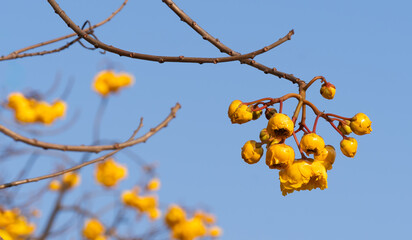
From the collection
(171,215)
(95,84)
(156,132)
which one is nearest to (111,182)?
(171,215)

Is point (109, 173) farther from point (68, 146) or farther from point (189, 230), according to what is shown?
point (68, 146)

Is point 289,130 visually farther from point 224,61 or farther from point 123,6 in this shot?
point 123,6

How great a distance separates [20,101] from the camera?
973 cm

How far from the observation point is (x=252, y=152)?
2.06 m

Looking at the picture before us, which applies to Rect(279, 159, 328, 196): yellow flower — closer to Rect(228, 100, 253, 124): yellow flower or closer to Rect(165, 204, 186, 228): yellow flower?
Rect(228, 100, 253, 124): yellow flower

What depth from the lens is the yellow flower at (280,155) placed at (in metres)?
1.97

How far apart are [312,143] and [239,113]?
0.29m

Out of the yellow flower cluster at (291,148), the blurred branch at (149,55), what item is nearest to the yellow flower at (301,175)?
the yellow flower cluster at (291,148)

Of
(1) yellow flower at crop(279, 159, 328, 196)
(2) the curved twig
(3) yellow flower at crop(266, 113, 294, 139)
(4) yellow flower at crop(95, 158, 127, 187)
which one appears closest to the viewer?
(2) the curved twig

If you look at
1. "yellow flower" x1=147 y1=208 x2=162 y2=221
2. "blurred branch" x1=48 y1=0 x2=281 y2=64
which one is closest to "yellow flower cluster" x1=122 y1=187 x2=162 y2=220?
"yellow flower" x1=147 y1=208 x2=162 y2=221

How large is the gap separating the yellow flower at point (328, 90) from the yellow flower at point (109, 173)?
8.16 metres

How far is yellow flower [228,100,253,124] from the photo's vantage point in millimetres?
2012

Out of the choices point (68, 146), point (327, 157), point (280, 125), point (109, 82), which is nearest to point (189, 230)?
point (109, 82)

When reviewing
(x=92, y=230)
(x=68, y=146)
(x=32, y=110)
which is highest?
(x=32, y=110)
